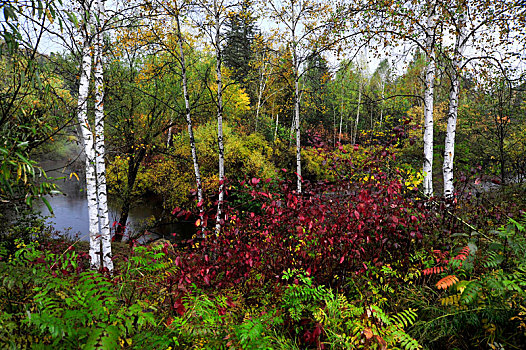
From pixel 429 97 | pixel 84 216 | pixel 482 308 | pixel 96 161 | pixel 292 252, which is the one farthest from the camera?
pixel 84 216

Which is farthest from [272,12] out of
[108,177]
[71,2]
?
[108,177]

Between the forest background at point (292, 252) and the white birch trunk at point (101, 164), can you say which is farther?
the white birch trunk at point (101, 164)

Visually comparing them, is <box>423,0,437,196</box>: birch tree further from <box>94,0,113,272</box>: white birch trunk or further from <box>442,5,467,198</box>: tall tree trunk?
<box>94,0,113,272</box>: white birch trunk

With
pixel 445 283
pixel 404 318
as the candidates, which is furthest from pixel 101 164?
pixel 445 283

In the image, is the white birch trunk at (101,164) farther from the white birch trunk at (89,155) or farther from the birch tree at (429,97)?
the birch tree at (429,97)

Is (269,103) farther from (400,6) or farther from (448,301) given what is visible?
(448,301)

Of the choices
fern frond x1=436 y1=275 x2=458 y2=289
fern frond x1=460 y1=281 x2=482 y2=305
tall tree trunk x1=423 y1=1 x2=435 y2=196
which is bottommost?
fern frond x1=460 y1=281 x2=482 y2=305

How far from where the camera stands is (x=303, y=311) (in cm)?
Answer: 277

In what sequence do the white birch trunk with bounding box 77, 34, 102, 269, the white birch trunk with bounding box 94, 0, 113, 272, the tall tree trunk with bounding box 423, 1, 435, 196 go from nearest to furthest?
the white birch trunk with bounding box 77, 34, 102, 269, the white birch trunk with bounding box 94, 0, 113, 272, the tall tree trunk with bounding box 423, 1, 435, 196

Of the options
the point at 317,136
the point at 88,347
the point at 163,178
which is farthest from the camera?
the point at 163,178

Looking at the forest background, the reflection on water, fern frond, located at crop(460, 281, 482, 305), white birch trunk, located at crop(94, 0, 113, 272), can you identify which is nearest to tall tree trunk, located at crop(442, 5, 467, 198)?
the forest background

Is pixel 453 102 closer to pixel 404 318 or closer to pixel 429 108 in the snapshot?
pixel 429 108

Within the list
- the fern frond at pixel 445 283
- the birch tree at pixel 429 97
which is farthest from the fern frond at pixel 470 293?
the birch tree at pixel 429 97

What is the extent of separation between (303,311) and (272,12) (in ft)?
35.0
